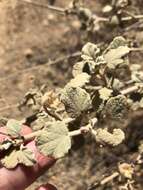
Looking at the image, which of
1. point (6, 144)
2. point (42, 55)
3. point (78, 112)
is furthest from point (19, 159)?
point (42, 55)

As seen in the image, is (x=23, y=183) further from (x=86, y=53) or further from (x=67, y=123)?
(x=86, y=53)

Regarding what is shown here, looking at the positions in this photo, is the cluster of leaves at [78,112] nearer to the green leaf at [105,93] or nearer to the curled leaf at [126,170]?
the green leaf at [105,93]

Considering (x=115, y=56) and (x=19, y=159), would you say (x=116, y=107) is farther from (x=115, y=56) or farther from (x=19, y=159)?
(x=19, y=159)

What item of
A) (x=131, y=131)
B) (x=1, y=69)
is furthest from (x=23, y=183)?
(x=1, y=69)

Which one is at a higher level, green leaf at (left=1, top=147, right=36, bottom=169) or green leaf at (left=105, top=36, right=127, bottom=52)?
green leaf at (left=105, top=36, right=127, bottom=52)

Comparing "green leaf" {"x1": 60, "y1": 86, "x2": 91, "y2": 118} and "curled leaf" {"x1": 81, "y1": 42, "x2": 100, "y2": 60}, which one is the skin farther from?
"curled leaf" {"x1": 81, "y1": 42, "x2": 100, "y2": 60}

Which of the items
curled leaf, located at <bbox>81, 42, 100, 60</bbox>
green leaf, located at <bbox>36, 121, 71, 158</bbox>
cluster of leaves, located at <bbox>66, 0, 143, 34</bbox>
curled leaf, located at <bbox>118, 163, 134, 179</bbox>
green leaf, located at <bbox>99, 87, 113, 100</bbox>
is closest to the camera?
green leaf, located at <bbox>36, 121, 71, 158</bbox>

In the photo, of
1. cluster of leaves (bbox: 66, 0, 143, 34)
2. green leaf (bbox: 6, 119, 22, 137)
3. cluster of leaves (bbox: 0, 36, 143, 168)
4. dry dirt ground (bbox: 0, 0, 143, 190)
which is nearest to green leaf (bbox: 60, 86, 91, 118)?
cluster of leaves (bbox: 0, 36, 143, 168)
